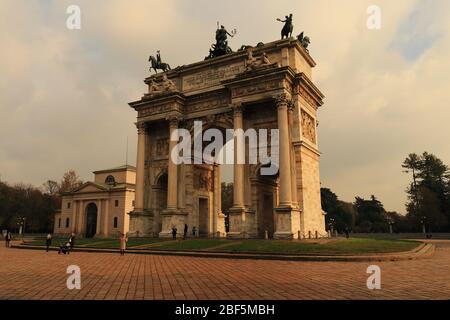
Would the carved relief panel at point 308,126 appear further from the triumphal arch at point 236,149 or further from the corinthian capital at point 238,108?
the corinthian capital at point 238,108

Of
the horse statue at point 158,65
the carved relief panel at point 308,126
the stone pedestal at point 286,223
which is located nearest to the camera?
the stone pedestal at point 286,223

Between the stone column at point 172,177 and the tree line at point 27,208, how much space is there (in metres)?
49.2

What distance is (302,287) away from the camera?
8750mm

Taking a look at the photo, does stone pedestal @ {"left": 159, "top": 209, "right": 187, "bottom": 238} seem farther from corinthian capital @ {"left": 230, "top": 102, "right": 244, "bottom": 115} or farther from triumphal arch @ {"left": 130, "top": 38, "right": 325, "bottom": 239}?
corinthian capital @ {"left": 230, "top": 102, "right": 244, "bottom": 115}

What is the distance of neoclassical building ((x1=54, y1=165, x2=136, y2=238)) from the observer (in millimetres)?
60875

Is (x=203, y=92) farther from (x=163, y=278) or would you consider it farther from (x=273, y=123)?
(x=163, y=278)

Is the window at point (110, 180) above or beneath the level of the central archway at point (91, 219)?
above

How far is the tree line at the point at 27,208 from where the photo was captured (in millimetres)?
74625

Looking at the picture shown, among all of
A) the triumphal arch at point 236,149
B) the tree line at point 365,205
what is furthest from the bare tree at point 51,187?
the triumphal arch at point 236,149

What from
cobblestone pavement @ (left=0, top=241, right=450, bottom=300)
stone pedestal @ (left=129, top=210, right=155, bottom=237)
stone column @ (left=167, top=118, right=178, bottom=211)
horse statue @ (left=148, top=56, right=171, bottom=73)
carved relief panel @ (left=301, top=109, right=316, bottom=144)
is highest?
horse statue @ (left=148, top=56, right=171, bottom=73)

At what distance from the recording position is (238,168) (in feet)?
97.0

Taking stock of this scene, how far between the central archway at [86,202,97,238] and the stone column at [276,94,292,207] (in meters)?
46.1

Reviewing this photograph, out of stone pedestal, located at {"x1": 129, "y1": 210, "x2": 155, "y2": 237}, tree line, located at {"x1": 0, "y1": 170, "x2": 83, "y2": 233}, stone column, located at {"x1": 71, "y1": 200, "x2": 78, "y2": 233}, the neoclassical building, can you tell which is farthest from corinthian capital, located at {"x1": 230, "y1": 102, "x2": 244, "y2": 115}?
tree line, located at {"x1": 0, "y1": 170, "x2": 83, "y2": 233}

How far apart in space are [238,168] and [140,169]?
38.5 ft
